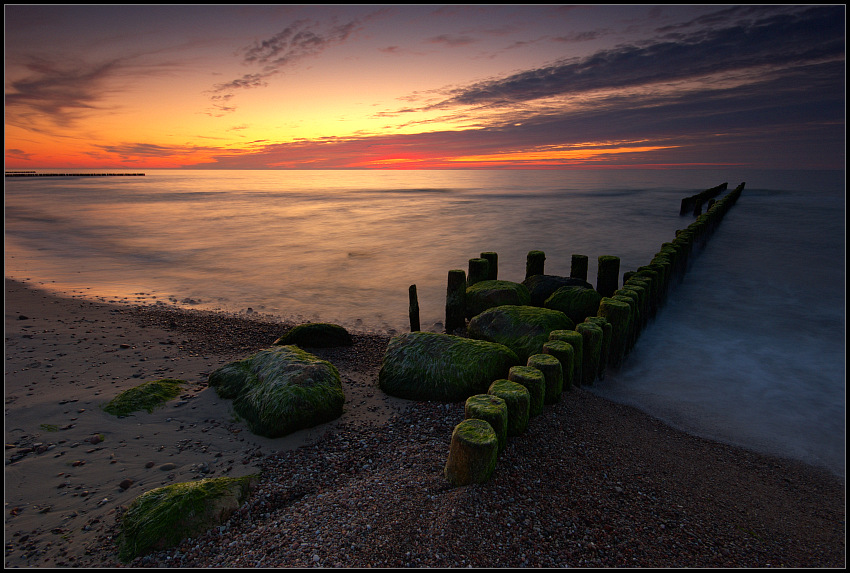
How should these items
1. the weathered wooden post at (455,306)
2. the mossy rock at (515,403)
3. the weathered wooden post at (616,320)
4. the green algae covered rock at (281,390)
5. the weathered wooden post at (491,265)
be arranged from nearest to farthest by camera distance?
the mossy rock at (515,403) < the green algae covered rock at (281,390) < the weathered wooden post at (616,320) < the weathered wooden post at (455,306) < the weathered wooden post at (491,265)

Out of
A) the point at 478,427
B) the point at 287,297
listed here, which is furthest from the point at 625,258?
the point at 478,427

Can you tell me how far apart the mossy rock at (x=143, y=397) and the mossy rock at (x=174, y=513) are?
1722mm

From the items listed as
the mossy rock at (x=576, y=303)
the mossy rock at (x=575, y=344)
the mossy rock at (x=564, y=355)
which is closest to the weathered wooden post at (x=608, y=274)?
the mossy rock at (x=576, y=303)

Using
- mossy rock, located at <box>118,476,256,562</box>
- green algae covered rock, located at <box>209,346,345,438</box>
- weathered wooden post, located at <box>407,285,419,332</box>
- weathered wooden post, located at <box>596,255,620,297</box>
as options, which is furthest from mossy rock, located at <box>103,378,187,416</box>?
weathered wooden post, located at <box>596,255,620,297</box>

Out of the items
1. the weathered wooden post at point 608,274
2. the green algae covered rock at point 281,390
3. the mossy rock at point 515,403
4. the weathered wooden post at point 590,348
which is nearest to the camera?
the mossy rock at point 515,403

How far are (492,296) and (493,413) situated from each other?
4.21 m

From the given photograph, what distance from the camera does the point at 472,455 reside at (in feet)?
10.2

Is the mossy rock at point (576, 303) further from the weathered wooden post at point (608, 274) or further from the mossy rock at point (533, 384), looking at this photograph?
the mossy rock at point (533, 384)

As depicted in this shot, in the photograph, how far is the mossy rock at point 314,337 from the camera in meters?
6.92

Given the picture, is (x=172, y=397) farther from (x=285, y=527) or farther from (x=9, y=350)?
(x=9, y=350)

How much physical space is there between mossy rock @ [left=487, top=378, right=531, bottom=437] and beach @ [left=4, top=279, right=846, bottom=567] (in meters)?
0.14

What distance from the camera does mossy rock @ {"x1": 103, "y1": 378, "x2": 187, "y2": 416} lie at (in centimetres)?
483

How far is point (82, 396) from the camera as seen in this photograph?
5.13 metres

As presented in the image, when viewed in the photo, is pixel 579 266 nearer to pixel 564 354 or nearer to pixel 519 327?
pixel 519 327
